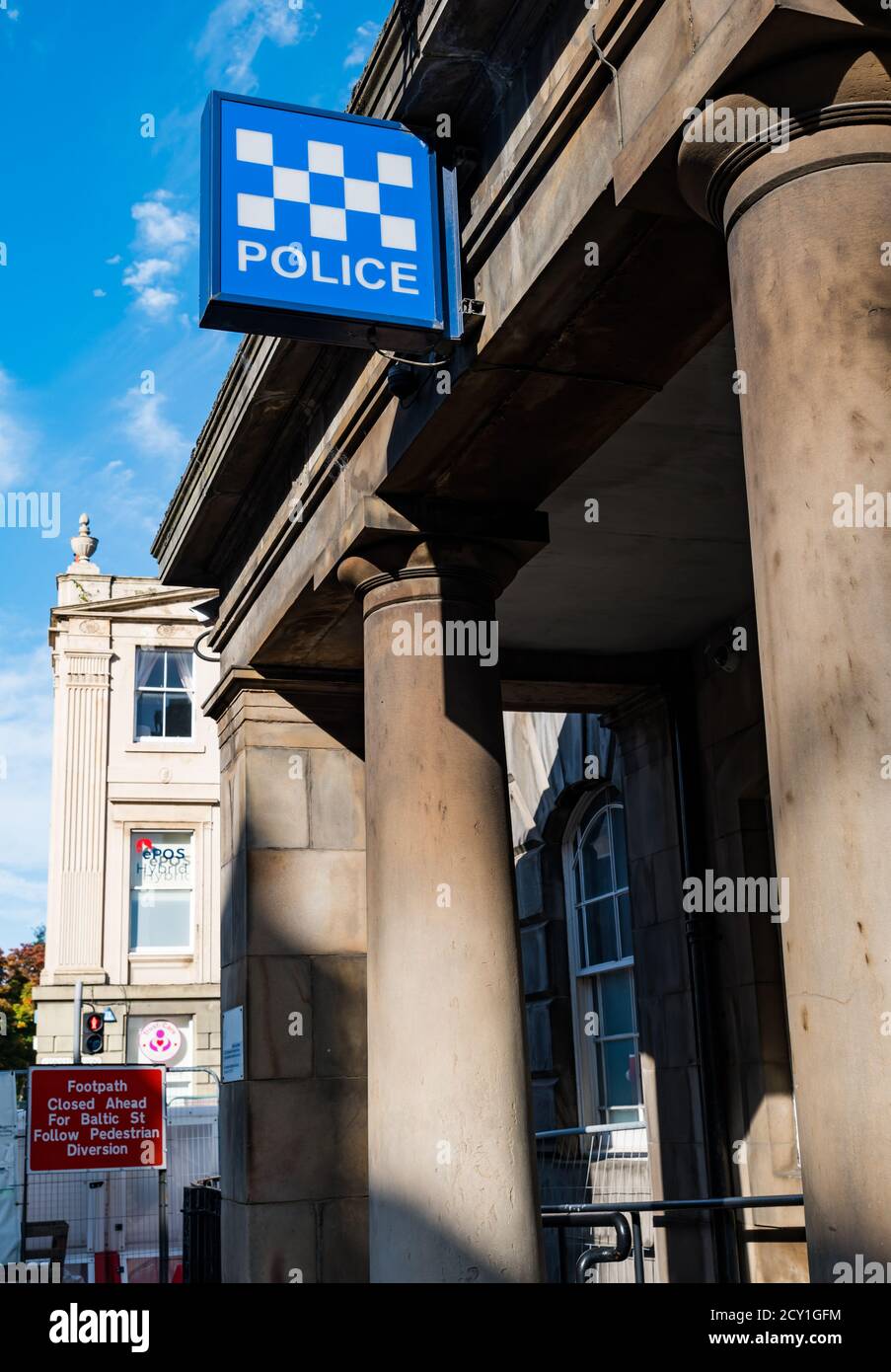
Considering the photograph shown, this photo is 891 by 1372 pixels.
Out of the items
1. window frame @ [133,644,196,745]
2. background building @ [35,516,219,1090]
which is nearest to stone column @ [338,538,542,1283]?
background building @ [35,516,219,1090]

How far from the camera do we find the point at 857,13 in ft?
12.6

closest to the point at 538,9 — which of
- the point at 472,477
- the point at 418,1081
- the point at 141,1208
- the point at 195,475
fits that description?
the point at 472,477

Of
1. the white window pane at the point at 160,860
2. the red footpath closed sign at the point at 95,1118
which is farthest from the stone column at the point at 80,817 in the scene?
the red footpath closed sign at the point at 95,1118

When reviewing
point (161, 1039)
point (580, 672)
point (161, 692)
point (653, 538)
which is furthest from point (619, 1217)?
point (161, 692)

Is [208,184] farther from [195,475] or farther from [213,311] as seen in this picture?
[195,475]

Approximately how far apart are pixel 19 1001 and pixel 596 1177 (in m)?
43.8

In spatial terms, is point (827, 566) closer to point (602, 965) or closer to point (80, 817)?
point (602, 965)

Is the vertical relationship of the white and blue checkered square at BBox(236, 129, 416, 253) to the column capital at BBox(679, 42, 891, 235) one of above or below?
above

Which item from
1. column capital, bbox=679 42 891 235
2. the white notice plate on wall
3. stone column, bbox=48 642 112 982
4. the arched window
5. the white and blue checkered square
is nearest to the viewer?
column capital, bbox=679 42 891 235

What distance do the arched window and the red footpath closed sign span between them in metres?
3.84

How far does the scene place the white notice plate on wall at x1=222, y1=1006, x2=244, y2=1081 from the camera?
9.01 m

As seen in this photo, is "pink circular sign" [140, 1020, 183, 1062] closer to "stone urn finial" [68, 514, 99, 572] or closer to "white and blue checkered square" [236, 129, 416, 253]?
"stone urn finial" [68, 514, 99, 572]

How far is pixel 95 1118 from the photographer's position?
1140 centimetres

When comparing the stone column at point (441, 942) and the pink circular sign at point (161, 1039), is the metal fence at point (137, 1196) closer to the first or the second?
the pink circular sign at point (161, 1039)
